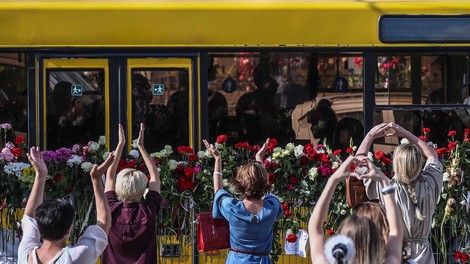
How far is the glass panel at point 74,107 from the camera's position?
32.3 feet

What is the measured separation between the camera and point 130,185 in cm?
711

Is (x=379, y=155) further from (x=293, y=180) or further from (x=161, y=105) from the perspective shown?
(x=161, y=105)

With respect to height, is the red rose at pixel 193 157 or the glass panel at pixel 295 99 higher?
the glass panel at pixel 295 99

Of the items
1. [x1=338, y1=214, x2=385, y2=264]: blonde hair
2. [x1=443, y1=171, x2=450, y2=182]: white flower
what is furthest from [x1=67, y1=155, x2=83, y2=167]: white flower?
[x1=338, y1=214, x2=385, y2=264]: blonde hair

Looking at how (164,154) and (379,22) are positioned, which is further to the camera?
(379,22)

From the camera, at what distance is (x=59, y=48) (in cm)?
987

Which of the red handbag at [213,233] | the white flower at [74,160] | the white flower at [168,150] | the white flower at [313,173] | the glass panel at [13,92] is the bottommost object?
the red handbag at [213,233]

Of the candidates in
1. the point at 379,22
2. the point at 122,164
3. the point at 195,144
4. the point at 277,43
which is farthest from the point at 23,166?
the point at 379,22

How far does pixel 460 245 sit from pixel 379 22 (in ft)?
7.31

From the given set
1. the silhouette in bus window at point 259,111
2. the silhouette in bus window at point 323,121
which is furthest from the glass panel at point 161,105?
the silhouette in bus window at point 323,121

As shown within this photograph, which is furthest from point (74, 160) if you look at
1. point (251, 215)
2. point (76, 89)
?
point (251, 215)

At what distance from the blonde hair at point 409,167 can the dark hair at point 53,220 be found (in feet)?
7.76

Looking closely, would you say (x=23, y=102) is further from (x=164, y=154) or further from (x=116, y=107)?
(x=164, y=154)

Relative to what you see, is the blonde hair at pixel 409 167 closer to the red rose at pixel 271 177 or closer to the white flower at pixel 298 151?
the red rose at pixel 271 177
